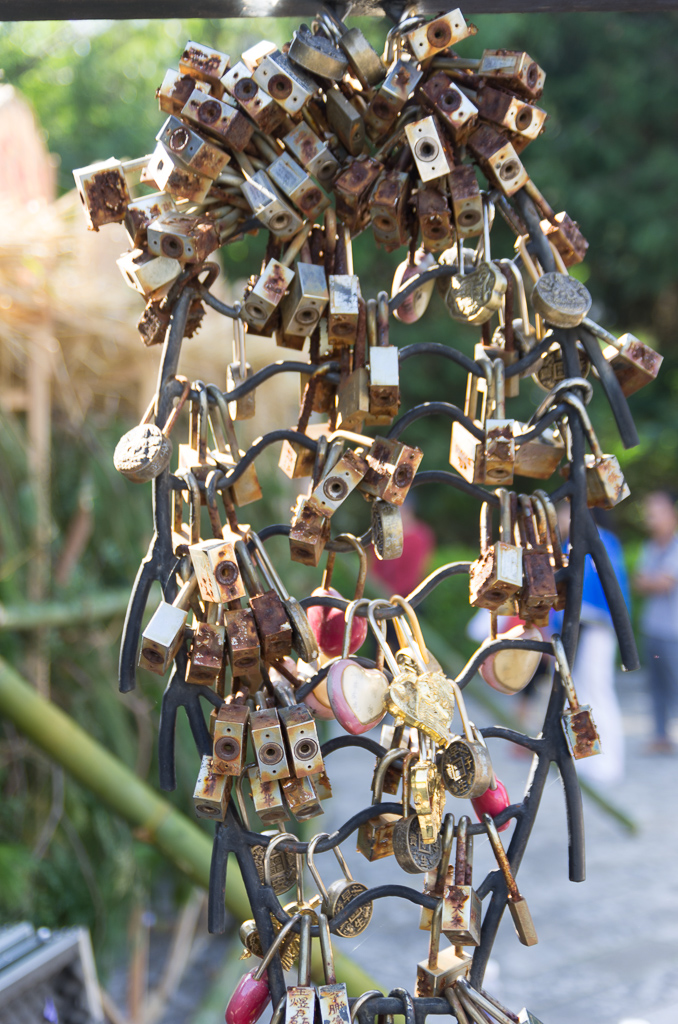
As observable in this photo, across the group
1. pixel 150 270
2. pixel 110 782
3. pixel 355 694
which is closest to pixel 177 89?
pixel 150 270

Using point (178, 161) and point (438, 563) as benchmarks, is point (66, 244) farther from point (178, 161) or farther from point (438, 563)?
point (438, 563)

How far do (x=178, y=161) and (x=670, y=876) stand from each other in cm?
303

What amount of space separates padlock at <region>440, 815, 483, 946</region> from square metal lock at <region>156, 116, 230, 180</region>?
0.54 m

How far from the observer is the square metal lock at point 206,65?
26.0 inches

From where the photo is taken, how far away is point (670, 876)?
2.98 m

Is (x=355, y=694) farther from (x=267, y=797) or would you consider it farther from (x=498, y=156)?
(x=498, y=156)

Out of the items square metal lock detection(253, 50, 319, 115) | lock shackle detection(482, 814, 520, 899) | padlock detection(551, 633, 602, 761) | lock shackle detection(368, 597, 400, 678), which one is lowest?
lock shackle detection(482, 814, 520, 899)

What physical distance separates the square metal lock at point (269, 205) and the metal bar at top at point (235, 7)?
148 millimetres

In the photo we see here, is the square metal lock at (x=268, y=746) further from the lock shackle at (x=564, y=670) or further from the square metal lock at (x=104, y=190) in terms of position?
the square metal lock at (x=104, y=190)

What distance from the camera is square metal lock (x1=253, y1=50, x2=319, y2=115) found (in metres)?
0.65

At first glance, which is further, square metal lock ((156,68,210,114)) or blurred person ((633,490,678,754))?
blurred person ((633,490,678,754))

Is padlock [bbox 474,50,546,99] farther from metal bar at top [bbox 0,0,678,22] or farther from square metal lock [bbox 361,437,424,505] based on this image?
square metal lock [bbox 361,437,424,505]

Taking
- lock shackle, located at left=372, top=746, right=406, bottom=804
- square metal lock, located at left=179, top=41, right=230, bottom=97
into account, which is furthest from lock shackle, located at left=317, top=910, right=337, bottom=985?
square metal lock, located at left=179, top=41, right=230, bottom=97

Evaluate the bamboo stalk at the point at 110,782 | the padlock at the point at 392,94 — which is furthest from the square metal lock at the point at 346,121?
the bamboo stalk at the point at 110,782
